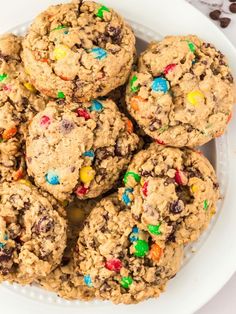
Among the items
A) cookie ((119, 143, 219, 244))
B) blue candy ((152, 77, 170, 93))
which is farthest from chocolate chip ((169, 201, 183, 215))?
blue candy ((152, 77, 170, 93))

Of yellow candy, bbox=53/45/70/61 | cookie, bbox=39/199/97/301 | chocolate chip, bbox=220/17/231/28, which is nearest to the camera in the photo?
yellow candy, bbox=53/45/70/61

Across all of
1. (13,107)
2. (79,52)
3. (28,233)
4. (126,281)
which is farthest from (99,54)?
(126,281)

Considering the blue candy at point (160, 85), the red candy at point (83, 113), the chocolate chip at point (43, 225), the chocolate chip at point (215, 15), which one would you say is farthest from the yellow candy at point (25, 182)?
the chocolate chip at point (215, 15)

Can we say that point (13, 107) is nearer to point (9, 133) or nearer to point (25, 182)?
point (9, 133)

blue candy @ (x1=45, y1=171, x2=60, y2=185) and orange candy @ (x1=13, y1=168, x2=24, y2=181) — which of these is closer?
blue candy @ (x1=45, y1=171, x2=60, y2=185)

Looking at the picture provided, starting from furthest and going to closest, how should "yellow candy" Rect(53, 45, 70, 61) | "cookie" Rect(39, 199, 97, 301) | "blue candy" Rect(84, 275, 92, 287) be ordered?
1. "cookie" Rect(39, 199, 97, 301)
2. "blue candy" Rect(84, 275, 92, 287)
3. "yellow candy" Rect(53, 45, 70, 61)

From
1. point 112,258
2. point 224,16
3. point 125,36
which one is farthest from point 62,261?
point 224,16

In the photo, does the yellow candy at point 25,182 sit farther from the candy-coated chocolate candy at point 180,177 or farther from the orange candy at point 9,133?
the candy-coated chocolate candy at point 180,177

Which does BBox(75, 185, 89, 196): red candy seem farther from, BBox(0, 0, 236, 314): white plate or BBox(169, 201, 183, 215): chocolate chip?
BBox(0, 0, 236, 314): white plate
